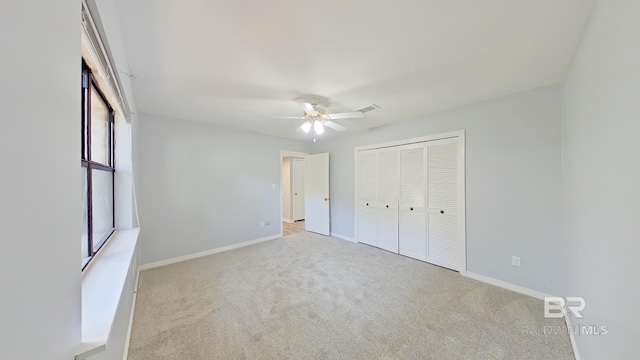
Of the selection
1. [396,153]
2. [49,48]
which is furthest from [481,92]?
[49,48]

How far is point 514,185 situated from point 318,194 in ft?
11.8

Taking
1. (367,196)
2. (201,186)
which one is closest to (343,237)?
(367,196)

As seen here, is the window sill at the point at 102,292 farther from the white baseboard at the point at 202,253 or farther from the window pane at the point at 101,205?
the white baseboard at the point at 202,253

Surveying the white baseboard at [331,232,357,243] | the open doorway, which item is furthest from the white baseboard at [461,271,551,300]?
the open doorway

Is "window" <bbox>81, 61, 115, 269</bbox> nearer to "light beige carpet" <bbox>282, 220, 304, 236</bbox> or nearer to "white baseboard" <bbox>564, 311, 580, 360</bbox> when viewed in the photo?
"light beige carpet" <bbox>282, 220, 304, 236</bbox>

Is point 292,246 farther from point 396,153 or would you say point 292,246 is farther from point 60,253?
point 60,253

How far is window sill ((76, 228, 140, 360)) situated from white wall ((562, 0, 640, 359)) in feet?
7.04

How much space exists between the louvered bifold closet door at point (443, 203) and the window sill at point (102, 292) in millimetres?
3656

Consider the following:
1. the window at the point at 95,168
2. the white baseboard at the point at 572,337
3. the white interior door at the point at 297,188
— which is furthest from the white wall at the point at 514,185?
the white interior door at the point at 297,188

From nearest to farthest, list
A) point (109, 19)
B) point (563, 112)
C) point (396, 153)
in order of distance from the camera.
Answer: point (109, 19)
point (563, 112)
point (396, 153)

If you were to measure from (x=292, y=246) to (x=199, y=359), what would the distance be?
2.70m

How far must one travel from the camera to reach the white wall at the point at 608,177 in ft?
3.10

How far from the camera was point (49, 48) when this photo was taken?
584mm

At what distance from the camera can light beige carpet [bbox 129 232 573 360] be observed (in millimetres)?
1772
